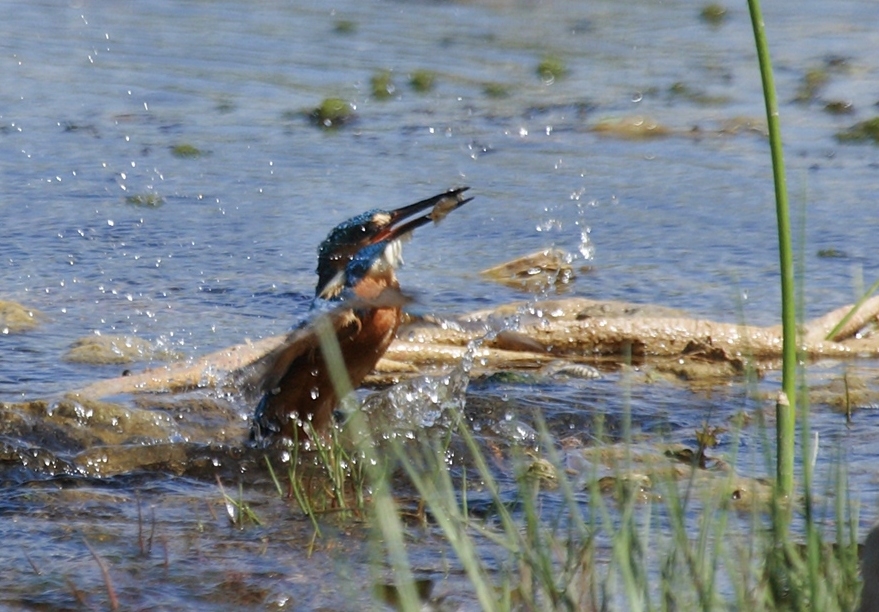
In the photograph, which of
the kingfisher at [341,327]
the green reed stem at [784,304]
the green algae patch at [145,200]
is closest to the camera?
the green reed stem at [784,304]

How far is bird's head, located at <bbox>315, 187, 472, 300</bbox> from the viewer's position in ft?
16.3

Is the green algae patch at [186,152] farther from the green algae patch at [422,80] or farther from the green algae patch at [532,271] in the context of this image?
the green algae patch at [532,271]

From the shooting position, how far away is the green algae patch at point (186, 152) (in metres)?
9.19

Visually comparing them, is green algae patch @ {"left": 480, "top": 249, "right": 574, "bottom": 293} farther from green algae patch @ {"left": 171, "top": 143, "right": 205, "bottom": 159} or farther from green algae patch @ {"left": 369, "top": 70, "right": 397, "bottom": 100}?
green algae patch @ {"left": 369, "top": 70, "right": 397, "bottom": 100}

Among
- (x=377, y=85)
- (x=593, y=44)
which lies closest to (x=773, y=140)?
(x=377, y=85)

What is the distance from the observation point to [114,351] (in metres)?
5.89

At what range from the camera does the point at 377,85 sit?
11.0 metres

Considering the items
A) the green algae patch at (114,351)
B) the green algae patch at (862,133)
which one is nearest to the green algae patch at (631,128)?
the green algae patch at (862,133)

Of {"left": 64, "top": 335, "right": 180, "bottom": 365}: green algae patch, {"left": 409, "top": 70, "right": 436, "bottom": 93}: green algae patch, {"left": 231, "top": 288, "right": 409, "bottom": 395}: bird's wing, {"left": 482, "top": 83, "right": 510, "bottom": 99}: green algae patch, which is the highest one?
{"left": 409, "top": 70, "right": 436, "bottom": 93}: green algae patch

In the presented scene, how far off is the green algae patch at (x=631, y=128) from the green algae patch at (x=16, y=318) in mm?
4622

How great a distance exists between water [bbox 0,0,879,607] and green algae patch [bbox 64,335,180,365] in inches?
3.0

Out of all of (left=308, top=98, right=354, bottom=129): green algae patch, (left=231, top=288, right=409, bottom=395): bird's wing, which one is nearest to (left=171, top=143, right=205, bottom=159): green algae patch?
(left=308, top=98, right=354, bottom=129): green algae patch

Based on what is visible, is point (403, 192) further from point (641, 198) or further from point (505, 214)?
point (641, 198)

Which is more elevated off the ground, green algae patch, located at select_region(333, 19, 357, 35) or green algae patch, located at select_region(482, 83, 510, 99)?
green algae patch, located at select_region(333, 19, 357, 35)
